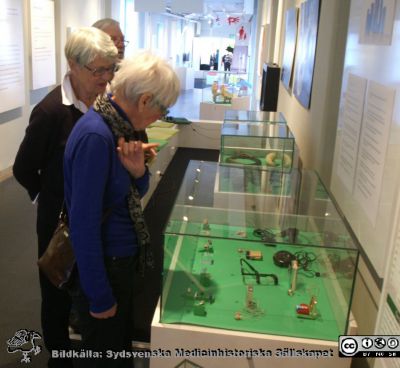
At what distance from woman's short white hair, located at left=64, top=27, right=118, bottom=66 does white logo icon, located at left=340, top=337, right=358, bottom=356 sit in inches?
53.4

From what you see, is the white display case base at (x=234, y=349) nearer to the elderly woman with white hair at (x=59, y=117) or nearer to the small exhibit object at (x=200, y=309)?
the small exhibit object at (x=200, y=309)

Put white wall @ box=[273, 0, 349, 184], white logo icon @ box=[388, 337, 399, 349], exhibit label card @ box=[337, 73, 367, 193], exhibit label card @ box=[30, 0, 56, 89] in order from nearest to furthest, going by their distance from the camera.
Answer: white logo icon @ box=[388, 337, 399, 349], exhibit label card @ box=[337, 73, 367, 193], white wall @ box=[273, 0, 349, 184], exhibit label card @ box=[30, 0, 56, 89]

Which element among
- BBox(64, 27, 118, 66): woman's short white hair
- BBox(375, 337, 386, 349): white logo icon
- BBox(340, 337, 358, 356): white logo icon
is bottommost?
BBox(340, 337, 358, 356): white logo icon

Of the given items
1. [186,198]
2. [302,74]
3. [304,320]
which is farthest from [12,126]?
[304,320]

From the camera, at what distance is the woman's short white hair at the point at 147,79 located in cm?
138

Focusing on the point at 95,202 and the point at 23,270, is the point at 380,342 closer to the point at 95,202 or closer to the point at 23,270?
the point at 95,202

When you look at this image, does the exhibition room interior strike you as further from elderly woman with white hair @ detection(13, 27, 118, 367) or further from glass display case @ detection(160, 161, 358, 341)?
elderly woman with white hair @ detection(13, 27, 118, 367)

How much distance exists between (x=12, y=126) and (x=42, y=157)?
4.43 m

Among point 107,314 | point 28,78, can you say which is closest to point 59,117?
point 107,314

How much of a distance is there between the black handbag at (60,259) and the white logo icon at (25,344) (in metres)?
1.03

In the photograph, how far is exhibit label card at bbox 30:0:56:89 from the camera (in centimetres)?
627

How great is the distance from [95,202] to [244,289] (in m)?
0.78

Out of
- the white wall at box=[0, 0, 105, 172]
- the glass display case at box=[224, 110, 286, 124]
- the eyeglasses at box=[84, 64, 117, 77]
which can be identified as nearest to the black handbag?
the eyeglasses at box=[84, 64, 117, 77]

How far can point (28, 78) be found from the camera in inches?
244
